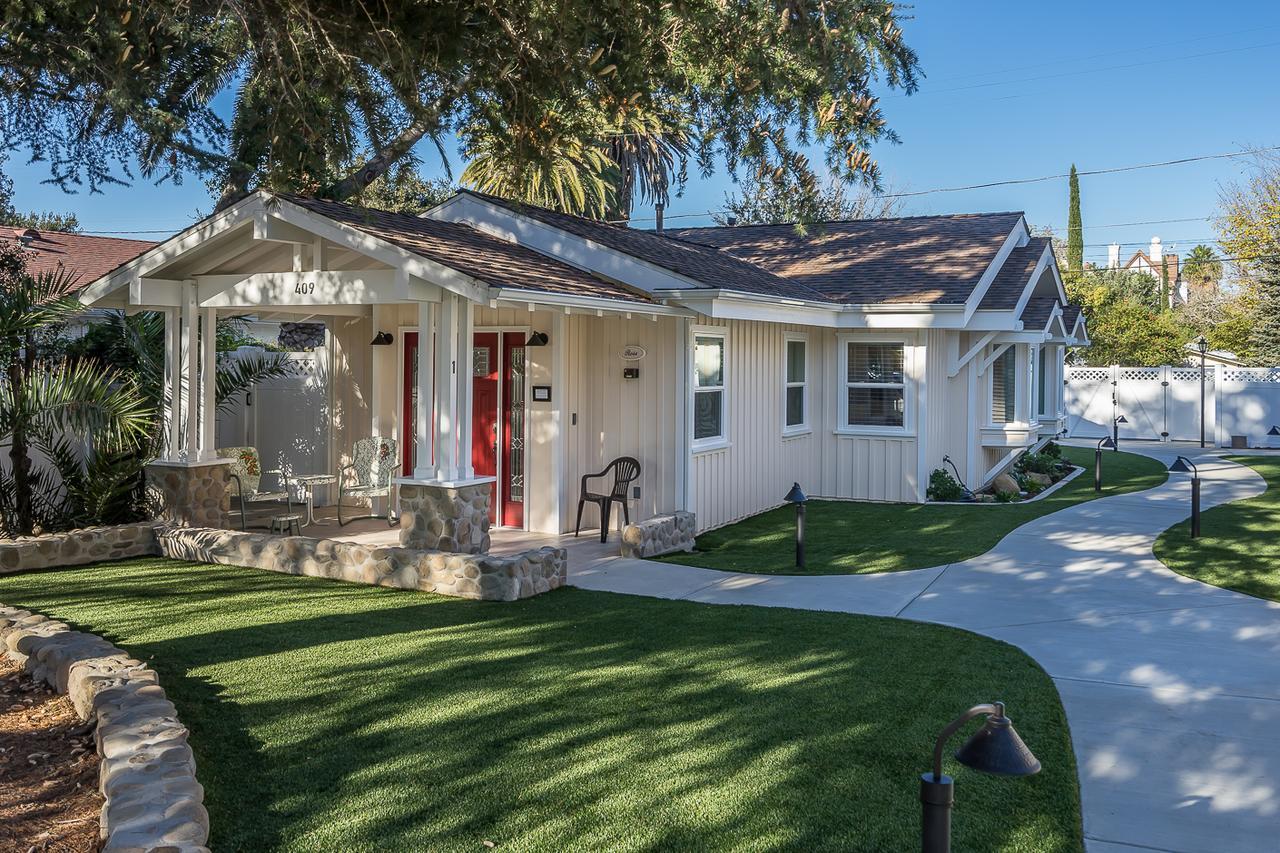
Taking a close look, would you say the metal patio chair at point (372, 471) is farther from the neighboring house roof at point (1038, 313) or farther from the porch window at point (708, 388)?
the neighboring house roof at point (1038, 313)

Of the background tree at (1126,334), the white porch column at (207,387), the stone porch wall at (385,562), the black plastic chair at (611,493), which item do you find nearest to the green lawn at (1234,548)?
the black plastic chair at (611,493)

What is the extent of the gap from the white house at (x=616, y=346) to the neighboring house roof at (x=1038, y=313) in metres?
0.11

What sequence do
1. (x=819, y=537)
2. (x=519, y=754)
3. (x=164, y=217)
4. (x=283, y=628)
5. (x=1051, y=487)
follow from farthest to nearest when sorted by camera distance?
(x=164, y=217)
(x=1051, y=487)
(x=819, y=537)
(x=283, y=628)
(x=519, y=754)

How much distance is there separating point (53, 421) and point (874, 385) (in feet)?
34.0

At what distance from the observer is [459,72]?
28.3 feet

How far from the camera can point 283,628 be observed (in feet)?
24.2

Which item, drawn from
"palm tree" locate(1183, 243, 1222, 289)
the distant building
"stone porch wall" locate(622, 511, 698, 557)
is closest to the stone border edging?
"stone porch wall" locate(622, 511, 698, 557)

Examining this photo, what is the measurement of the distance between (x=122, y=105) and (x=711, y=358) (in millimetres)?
6494

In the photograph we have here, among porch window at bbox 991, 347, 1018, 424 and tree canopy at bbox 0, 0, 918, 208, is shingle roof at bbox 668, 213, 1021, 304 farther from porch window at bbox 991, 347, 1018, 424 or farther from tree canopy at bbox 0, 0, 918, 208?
tree canopy at bbox 0, 0, 918, 208

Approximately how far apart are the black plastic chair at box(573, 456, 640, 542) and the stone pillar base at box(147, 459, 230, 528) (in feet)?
12.4

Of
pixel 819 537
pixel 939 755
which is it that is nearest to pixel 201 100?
pixel 819 537

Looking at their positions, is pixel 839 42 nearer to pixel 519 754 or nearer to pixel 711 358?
pixel 711 358

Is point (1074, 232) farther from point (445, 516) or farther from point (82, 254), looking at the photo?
point (445, 516)

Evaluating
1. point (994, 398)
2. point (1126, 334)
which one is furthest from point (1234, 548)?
point (1126, 334)
